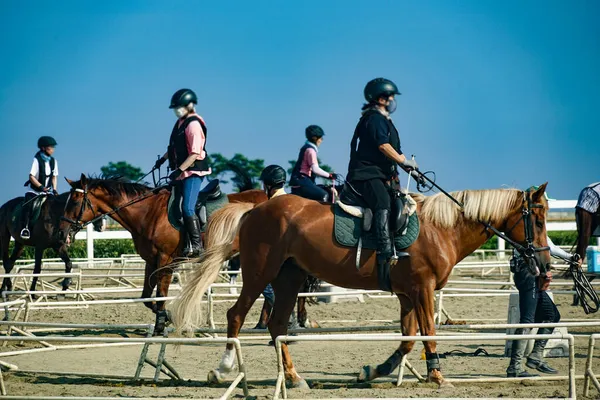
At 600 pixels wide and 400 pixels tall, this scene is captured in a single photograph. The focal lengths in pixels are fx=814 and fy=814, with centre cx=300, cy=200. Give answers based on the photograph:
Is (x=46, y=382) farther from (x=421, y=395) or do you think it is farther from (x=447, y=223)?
(x=447, y=223)

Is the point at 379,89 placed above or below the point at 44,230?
above

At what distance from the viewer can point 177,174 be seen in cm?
1080

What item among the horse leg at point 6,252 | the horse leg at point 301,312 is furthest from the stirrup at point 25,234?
the horse leg at point 301,312

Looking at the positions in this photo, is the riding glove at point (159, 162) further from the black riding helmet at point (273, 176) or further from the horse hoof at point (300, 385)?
the horse hoof at point (300, 385)

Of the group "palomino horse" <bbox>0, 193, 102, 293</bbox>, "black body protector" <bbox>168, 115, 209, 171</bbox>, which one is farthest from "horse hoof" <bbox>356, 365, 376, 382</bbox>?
"palomino horse" <bbox>0, 193, 102, 293</bbox>

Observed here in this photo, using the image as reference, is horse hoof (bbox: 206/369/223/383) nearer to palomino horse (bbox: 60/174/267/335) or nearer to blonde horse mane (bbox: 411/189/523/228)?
blonde horse mane (bbox: 411/189/523/228)

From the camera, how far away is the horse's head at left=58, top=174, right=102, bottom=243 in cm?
1127

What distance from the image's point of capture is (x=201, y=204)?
36.2 ft

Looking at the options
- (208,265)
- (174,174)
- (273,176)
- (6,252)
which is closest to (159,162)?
(174,174)

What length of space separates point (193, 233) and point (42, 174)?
20.6 ft

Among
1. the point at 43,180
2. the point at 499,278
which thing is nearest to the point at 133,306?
the point at 43,180

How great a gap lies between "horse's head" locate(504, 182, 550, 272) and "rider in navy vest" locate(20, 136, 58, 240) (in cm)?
1056

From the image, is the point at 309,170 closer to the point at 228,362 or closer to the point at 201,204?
the point at 201,204

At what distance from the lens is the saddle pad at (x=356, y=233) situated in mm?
7443
